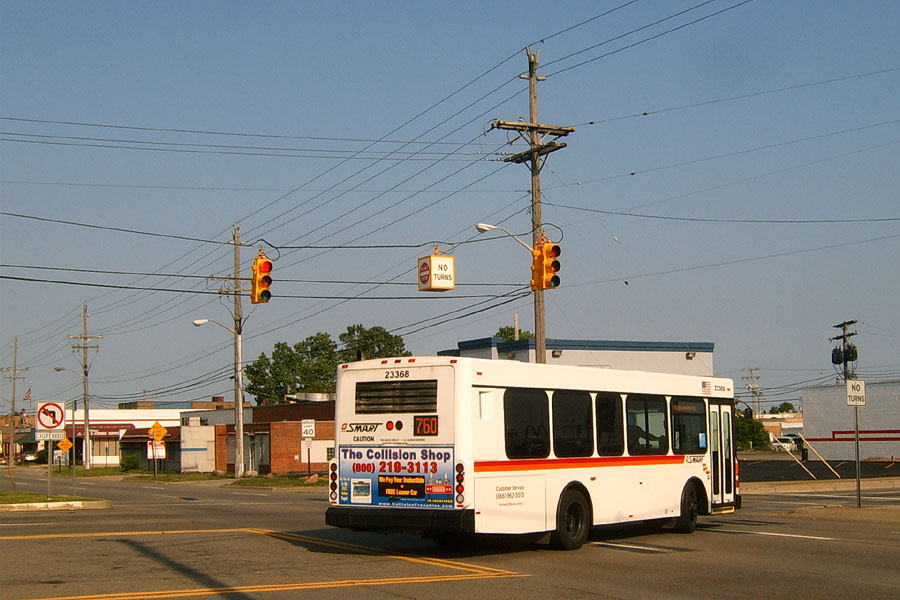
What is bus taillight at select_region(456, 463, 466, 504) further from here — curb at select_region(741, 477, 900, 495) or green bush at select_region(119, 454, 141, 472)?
green bush at select_region(119, 454, 141, 472)

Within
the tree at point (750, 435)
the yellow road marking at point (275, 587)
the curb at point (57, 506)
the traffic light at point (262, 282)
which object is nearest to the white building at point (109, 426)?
the tree at point (750, 435)

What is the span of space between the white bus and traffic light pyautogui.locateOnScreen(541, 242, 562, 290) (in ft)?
24.2

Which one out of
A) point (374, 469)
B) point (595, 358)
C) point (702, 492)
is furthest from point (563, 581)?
point (595, 358)

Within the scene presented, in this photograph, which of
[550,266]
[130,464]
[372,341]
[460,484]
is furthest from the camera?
[372,341]

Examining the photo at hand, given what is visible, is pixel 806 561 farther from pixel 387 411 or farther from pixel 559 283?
pixel 559 283

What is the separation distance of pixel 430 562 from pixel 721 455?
809 centimetres

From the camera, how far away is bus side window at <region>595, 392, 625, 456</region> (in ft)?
54.3

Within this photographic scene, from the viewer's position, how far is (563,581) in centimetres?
1230

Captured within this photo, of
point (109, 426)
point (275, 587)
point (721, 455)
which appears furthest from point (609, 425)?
point (109, 426)

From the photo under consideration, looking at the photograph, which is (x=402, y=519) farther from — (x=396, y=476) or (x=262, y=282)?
(x=262, y=282)

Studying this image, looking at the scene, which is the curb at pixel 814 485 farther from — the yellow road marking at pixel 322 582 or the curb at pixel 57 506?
the yellow road marking at pixel 322 582

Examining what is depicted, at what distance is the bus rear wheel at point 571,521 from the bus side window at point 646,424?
1.66 m

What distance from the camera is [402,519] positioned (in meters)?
14.5

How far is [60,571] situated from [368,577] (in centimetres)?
381
